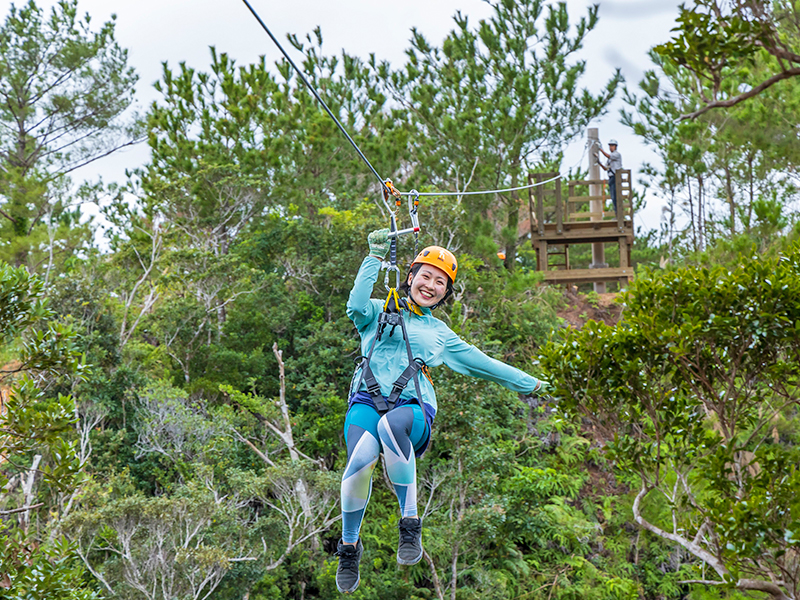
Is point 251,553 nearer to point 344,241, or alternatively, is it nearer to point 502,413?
point 502,413

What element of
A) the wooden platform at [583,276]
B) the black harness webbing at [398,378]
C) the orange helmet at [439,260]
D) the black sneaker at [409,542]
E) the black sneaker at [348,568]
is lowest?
the black sneaker at [348,568]

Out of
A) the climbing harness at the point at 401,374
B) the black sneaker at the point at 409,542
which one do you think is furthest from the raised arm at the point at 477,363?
the black sneaker at the point at 409,542

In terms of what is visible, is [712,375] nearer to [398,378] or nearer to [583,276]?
[398,378]

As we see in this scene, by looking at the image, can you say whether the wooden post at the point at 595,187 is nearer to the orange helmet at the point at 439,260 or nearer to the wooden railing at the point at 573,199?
the wooden railing at the point at 573,199

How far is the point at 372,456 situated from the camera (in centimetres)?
389

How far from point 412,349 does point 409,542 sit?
0.89 metres

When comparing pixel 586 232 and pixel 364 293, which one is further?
pixel 586 232

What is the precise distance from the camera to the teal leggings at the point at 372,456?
12.7ft

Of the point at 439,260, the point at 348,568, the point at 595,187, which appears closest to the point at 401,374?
the point at 439,260

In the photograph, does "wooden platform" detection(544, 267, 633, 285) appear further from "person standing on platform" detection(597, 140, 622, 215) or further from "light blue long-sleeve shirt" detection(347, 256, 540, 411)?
"light blue long-sleeve shirt" detection(347, 256, 540, 411)

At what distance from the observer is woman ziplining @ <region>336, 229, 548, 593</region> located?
12.8 feet

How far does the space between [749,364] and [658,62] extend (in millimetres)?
11056

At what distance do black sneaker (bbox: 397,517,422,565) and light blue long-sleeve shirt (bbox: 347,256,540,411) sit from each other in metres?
0.56

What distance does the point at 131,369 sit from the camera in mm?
14312
